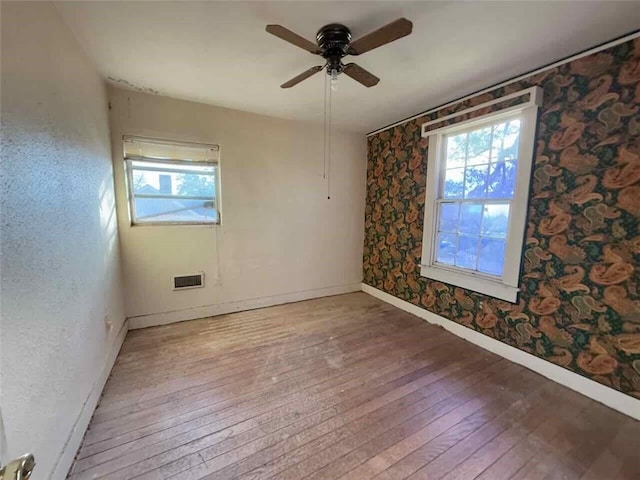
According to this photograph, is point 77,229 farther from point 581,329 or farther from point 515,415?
point 581,329

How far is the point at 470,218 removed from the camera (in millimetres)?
2727

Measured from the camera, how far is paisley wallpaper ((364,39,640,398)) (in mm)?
1716

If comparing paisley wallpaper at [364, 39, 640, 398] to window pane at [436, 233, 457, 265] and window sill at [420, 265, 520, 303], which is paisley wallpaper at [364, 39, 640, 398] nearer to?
window sill at [420, 265, 520, 303]

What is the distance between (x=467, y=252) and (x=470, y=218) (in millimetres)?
357

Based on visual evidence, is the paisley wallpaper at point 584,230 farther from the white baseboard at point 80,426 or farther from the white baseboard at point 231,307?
the white baseboard at point 80,426

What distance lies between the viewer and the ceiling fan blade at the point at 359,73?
178cm

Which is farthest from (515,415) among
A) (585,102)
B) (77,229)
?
(77,229)

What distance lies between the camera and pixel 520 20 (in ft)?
5.19

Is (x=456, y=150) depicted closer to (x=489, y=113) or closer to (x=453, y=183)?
(x=453, y=183)

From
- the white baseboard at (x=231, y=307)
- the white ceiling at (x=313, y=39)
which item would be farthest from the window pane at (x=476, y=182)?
the white baseboard at (x=231, y=307)

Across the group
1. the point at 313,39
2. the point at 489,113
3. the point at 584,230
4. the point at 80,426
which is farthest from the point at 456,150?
the point at 80,426

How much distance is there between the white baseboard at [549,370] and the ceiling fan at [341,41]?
8.21 feet

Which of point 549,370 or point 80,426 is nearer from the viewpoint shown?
point 80,426

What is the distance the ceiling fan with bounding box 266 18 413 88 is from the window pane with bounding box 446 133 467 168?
1379mm
